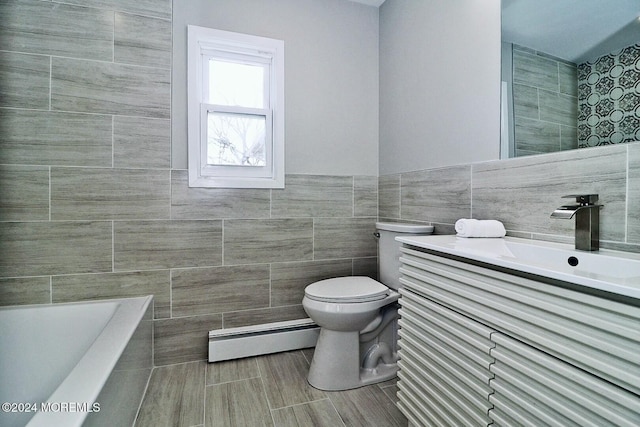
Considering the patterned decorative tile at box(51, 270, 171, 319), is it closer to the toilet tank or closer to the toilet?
the toilet

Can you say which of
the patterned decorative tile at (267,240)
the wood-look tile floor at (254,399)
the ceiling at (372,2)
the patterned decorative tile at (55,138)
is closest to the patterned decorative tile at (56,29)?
the patterned decorative tile at (55,138)

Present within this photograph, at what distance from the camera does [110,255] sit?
5.87 ft

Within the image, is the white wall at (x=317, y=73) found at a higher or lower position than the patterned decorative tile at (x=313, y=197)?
higher

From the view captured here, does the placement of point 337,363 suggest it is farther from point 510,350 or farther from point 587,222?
point 587,222

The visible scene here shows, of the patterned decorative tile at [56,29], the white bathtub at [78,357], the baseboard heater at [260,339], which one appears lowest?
the baseboard heater at [260,339]

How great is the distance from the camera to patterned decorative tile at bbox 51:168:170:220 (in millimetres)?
1713

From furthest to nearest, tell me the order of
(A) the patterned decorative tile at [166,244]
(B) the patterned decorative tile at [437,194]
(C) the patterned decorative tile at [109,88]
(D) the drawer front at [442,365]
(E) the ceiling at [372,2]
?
(E) the ceiling at [372,2] → (A) the patterned decorative tile at [166,244] → (C) the patterned decorative tile at [109,88] → (B) the patterned decorative tile at [437,194] → (D) the drawer front at [442,365]

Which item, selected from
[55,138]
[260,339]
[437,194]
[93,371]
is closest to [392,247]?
[437,194]

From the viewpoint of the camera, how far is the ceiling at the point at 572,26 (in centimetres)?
101

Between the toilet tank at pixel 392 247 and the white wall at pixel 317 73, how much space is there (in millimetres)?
622

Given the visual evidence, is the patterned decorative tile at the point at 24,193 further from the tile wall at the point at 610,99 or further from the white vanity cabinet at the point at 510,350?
the tile wall at the point at 610,99

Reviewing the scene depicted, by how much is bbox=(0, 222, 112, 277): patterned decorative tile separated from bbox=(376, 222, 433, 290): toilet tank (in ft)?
5.46

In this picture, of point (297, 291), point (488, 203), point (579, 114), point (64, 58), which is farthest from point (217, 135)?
point (579, 114)

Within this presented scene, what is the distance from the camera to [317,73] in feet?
7.25
